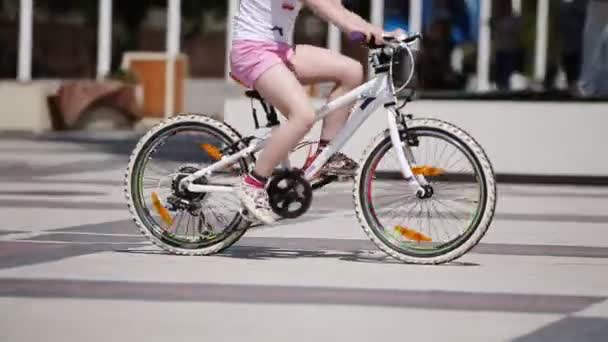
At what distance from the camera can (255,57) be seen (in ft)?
30.9

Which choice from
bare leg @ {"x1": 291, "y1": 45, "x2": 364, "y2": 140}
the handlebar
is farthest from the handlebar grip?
bare leg @ {"x1": 291, "y1": 45, "x2": 364, "y2": 140}

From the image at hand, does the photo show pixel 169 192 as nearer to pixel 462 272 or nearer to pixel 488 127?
pixel 462 272

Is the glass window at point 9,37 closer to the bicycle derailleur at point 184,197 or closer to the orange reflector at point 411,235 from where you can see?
the bicycle derailleur at point 184,197

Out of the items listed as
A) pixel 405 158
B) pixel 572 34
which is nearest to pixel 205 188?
pixel 405 158

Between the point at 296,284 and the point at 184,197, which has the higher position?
the point at 184,197

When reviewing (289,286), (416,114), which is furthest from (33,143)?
(289,286)

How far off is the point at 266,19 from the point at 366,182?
913mm

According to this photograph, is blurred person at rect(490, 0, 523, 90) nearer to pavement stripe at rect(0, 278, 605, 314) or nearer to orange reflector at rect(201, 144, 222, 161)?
orange reflector at rect(201, 144, 222, 161)

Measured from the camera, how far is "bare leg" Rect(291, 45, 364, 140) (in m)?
9.49

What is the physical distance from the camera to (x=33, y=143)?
21547 millimetres

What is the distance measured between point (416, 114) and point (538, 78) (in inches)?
604

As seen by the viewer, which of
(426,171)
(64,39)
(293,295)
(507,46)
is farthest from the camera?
(64,39)

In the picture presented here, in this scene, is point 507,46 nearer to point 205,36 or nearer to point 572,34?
point 572,34

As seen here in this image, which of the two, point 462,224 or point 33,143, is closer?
point 462,224
